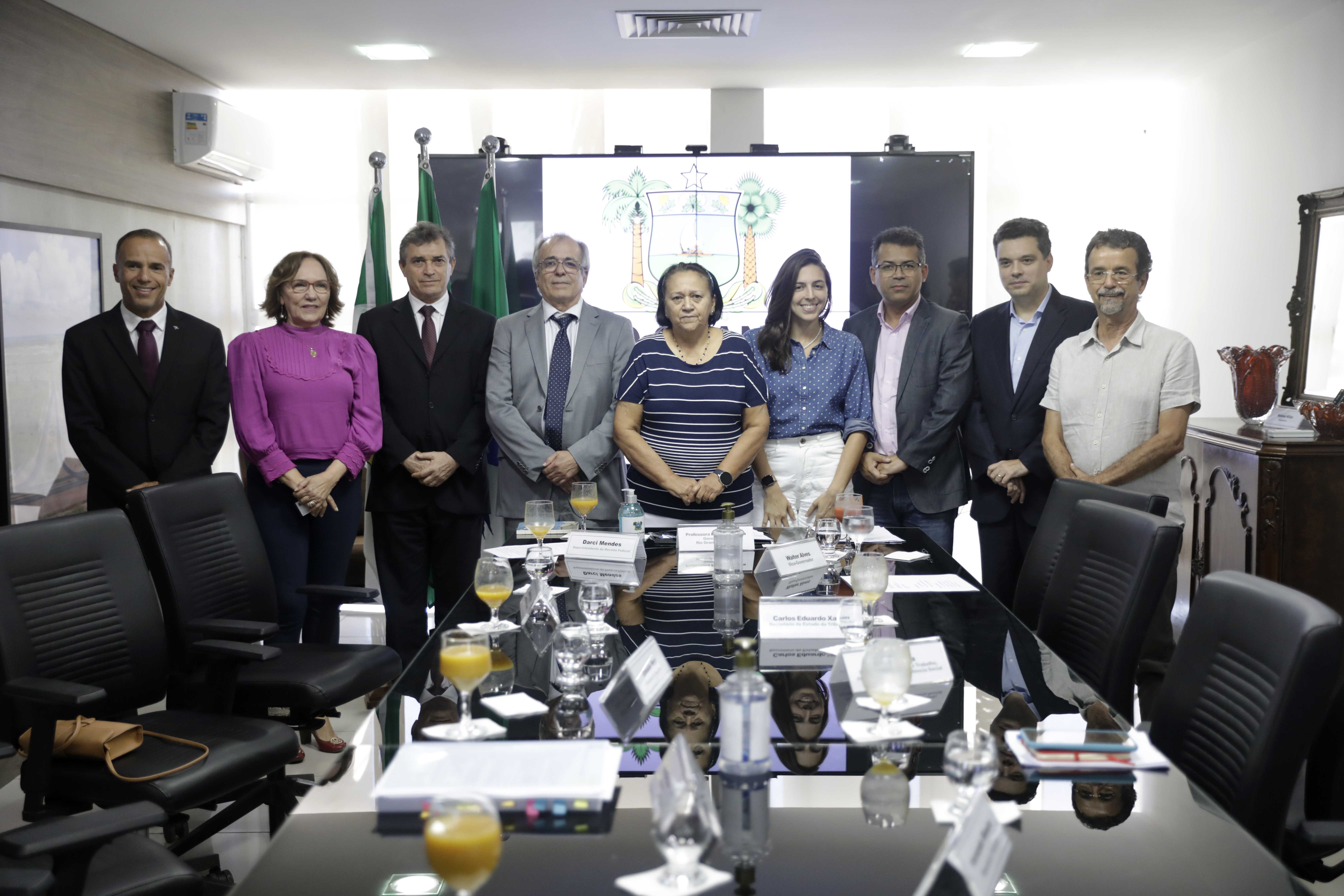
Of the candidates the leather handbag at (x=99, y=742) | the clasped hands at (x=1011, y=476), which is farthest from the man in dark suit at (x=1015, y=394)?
the leather handbag at (x=99, y=742)

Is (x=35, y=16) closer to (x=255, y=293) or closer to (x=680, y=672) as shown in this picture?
(x=255, y=293)

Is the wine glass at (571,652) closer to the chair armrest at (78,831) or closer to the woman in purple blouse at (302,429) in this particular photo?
the chair armrest at (78,831)

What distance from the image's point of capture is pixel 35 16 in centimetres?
499

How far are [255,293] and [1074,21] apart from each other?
19.2 ft

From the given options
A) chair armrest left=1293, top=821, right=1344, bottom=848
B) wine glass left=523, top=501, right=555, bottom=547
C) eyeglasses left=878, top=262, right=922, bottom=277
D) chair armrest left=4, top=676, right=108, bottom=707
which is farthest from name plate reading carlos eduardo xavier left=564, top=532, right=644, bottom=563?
eyeglasses left=878, top=262, right=922, bottom=277

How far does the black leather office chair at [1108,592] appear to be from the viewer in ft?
7.39

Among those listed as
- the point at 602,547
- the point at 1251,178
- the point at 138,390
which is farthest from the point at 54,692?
the point at 1251,178

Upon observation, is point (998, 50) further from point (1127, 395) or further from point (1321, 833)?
point (1321, 833)

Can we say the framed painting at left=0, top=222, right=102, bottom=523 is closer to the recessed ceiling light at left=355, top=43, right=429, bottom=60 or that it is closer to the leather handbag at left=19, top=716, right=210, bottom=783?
the recessed ceiling light at left=355, top=43, right=429, bottom=60

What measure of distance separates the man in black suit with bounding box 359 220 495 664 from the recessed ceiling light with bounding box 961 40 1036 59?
3581 millimetres

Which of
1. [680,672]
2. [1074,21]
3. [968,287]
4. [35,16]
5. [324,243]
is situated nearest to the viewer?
[680,672]

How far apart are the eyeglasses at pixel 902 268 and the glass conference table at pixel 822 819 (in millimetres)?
2573

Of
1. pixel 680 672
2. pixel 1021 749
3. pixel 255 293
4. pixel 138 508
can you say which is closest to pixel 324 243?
pixel 255 293

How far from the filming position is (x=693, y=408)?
3713mm
